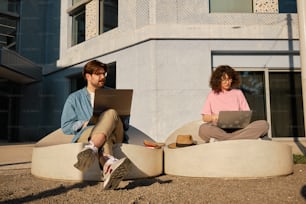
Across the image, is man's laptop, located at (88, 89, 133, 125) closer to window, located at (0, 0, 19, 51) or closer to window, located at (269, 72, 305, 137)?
window, located at (269, 72, 305, 137)

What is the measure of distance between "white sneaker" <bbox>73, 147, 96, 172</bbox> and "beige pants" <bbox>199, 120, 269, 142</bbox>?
1.53 meters

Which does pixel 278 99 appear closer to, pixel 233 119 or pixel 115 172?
pixel 233 119

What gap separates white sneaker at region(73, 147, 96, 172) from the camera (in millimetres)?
2562

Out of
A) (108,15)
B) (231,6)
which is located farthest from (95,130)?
(108,15)

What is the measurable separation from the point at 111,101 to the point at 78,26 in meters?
9.26

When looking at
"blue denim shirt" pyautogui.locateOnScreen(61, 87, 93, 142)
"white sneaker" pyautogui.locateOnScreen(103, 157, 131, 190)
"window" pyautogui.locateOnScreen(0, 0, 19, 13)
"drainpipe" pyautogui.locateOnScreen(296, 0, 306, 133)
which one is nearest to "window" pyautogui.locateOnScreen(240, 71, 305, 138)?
"drainpipe" pyautogui.locateOnScreen(296, 0, 306, 133)

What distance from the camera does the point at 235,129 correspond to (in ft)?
12.0

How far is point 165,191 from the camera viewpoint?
2.67 metres

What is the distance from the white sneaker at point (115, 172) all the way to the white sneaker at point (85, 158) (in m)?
0.20

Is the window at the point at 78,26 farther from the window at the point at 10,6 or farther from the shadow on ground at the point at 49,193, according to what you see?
the shadow on ground at the point at 49,193

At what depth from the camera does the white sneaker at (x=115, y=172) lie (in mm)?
2495

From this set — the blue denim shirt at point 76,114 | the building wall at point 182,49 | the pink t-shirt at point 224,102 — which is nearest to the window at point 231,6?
the building wall at point 182,49

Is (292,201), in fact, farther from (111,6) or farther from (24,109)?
(24,109)

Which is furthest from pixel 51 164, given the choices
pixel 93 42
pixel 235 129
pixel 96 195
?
pixel 93 42
